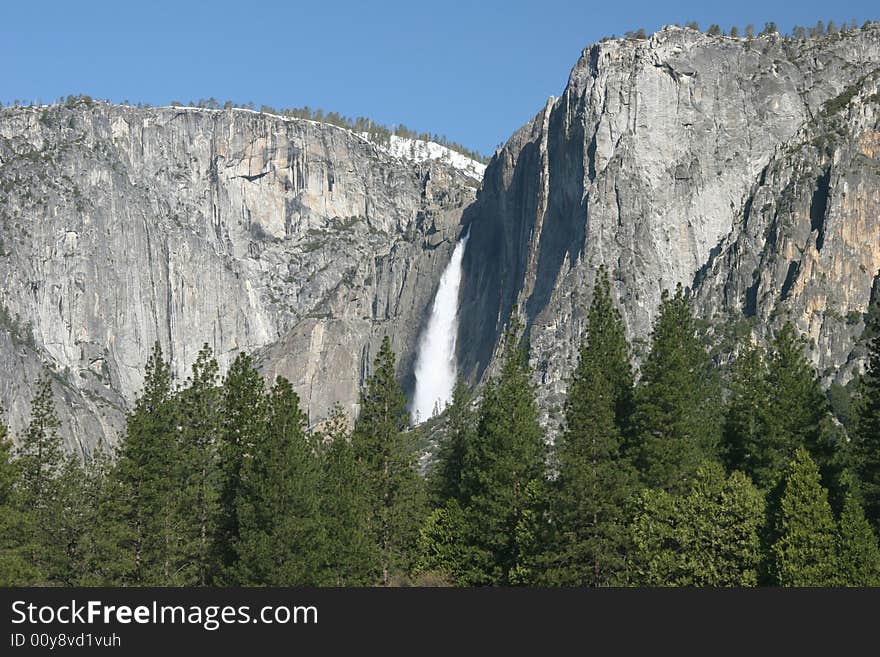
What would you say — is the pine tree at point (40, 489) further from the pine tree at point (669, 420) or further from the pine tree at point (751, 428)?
the pine tree at point (751, 428)

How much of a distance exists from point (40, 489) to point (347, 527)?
28.7 metres

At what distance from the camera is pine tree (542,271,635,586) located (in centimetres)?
7619

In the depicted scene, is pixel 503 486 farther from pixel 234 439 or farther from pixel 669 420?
pixel 234 439

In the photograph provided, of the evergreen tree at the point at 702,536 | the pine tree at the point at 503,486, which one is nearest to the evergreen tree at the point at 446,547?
the pine tree at the point at 503,486

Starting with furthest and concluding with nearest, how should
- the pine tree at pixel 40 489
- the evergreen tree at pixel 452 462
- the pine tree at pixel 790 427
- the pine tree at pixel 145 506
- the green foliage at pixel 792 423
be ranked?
the evergreen tree at pixel 452 462
the pine tree at pixel 40 489
the pine tree at pixel 145 506
the green foliage at pixel 792 423
the pine tree at pixel 790 427

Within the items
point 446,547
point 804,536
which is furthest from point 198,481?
→ point 804,536

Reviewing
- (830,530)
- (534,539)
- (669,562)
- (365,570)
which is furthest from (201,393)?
(830,530)

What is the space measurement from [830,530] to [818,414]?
19.0 meters

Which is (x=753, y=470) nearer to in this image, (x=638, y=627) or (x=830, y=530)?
(x=830, y=530)

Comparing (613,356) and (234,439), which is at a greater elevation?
(613,356)

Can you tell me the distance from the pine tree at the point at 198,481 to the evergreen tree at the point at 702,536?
2479 cm

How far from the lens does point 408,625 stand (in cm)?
4534

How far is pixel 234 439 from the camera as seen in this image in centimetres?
8700

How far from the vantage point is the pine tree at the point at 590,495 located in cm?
7619
